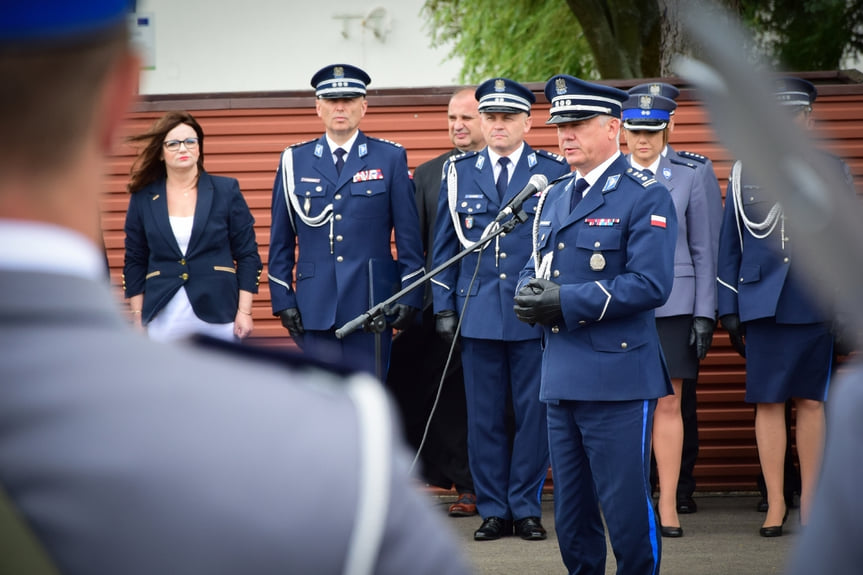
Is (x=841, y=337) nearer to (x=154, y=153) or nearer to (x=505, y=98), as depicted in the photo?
Answer: (x=505, y=98)

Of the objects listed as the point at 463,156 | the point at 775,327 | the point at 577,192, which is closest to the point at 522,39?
the point at 463,156

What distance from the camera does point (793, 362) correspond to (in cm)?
621

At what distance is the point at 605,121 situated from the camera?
495 centimetres

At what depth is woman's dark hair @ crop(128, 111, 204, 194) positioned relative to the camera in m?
6.52

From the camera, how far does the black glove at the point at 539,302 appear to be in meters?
4.65

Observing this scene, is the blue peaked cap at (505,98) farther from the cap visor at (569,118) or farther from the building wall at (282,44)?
the building wall at (282,44)

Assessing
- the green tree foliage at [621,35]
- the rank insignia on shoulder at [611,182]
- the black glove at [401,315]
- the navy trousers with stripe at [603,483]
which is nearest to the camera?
the navy trousers with stripe at [603,483]

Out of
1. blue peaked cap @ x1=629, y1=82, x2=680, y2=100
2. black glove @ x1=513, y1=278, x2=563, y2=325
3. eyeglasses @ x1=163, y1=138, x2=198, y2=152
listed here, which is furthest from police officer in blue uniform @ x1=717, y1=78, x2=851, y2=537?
eyeglasses @ x1=163, y1=138, x2=198, y2=152

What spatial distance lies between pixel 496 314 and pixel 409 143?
201cm

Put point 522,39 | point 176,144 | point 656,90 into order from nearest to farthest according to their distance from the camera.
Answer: point 176,144, point 656,90, point 522,39

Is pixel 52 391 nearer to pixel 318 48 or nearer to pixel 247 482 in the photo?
pixel 247 482

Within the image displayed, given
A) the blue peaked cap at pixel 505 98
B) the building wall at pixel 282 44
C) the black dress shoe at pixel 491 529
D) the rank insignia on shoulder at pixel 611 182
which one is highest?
the building wall at pixel 282 44

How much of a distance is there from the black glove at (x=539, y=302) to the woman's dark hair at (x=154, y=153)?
2621mm

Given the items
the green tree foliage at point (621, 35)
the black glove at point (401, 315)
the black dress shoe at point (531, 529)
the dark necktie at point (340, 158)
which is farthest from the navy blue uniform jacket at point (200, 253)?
the green tree foliage at point (621, 35)
